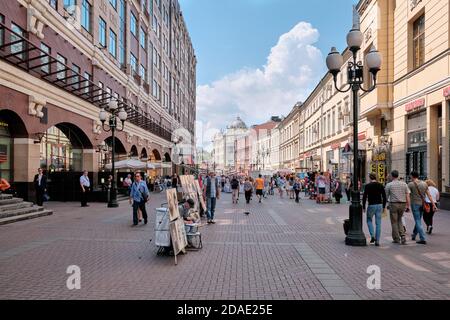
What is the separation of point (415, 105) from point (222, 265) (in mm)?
16566

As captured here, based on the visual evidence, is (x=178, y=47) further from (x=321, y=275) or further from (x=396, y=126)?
(x=321, y=275)

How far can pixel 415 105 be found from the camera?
1956 cm

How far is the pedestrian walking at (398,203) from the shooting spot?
9.29m

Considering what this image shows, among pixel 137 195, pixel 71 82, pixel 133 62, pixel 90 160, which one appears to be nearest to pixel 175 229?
pixel 137 195

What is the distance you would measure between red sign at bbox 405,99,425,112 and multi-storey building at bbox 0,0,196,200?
17.0 m

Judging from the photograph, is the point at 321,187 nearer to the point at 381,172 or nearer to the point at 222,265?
the point at 381,172

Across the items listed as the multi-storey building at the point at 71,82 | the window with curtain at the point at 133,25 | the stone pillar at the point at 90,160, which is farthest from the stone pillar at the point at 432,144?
the window with curtain at the point at 133,25

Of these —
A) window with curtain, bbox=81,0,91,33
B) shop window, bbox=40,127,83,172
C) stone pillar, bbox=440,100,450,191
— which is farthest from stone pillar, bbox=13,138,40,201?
stone pillar, bbox=440,100,450,191

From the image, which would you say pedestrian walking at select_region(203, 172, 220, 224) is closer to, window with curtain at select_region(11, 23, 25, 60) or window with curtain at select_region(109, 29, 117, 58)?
window with curtain at select_region(11, 23, 25, 60)

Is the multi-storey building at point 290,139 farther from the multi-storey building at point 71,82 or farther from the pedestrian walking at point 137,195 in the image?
the pedestrian walking at point 137,195

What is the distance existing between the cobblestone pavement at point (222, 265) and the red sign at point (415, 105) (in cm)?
920

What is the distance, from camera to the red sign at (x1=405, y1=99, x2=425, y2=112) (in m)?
18.9

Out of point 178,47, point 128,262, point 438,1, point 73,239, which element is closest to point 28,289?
point 128,262

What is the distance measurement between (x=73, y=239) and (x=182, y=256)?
3.50 meters
